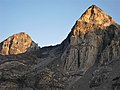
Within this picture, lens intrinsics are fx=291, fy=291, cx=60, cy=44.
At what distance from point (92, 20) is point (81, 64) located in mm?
30583

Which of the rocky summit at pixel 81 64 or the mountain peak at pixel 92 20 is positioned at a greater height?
the mountain peak at pixel 92 20

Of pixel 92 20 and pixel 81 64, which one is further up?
pixel 92 20

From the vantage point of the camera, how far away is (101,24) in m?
143

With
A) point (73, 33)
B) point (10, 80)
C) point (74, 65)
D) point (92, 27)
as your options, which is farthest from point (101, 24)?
point (10, 80)

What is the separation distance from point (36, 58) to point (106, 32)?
4088 centimetres

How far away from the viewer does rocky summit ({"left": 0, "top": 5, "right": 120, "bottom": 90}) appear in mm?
109938

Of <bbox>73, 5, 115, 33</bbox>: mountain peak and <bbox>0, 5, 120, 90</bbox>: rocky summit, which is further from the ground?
<bbox>73, 5, 115, 33</bbox>: mountain peak

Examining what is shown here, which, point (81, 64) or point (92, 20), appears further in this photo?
point (92, 20)

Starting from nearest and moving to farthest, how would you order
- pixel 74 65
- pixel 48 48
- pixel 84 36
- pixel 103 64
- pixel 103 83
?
pixel 103 83
pixel 103 64
pixel 74 65
pixel 84 36
pixel 48 48

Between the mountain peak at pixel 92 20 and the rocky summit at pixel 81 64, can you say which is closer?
the rocky summit at pixel 81 64

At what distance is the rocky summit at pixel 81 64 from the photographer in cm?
10994

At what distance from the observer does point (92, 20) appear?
147m

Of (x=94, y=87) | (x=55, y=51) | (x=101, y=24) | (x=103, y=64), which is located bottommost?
(x=94, y=87)

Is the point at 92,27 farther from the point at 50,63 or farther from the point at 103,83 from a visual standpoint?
the point at 103,83
